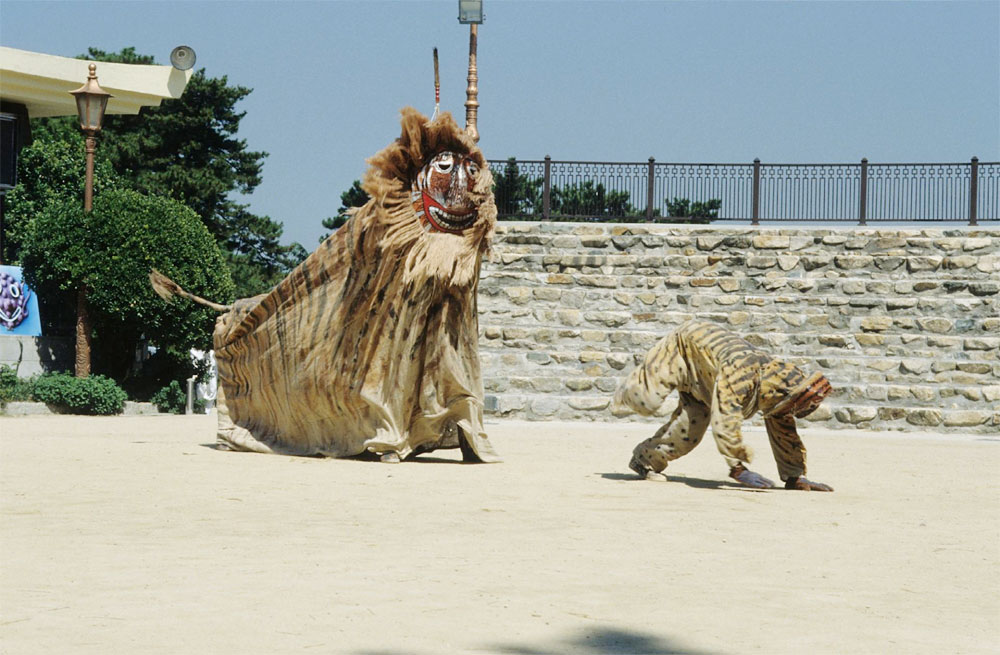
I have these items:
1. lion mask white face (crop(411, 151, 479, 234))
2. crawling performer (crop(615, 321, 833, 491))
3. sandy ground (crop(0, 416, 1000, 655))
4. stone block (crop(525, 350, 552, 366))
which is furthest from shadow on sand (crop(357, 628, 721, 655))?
stone block (crop(525, 350, 552, 366))

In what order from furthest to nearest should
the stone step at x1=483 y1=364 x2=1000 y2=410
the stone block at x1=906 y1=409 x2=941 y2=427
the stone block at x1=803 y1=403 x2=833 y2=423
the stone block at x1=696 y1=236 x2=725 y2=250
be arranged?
the stone block at x1=696 y1=236 x2=725 y2=250, the stone step at x1=483 y1=364 x2=1000 y2=410, the stone block at x1=803 y1=403 x2=833 y2=423, the stone block at x1=906 y1=409 x2=941 y2=427

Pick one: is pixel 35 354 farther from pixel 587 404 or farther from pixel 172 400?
pixel 587 404

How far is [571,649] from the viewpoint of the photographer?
4.17 metres

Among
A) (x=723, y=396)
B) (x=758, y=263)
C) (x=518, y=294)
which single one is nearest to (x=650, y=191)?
(x=758, y=263)

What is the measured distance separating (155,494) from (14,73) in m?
17.1

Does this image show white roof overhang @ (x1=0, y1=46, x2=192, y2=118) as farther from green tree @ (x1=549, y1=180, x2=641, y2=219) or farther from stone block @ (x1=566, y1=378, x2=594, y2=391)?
stone block @ (x1=566, y1=378, x2=594, y2=391)

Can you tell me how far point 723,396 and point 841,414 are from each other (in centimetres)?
873

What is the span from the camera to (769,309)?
756 inches

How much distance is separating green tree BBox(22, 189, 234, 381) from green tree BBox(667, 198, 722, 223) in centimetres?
941

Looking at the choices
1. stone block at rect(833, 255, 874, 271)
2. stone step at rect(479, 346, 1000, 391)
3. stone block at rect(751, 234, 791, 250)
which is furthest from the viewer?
stone block at rect(751, 234, 791, 250)

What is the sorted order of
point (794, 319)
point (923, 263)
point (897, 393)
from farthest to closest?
point (923, 263)
point (794, 319)
point (897, 393)

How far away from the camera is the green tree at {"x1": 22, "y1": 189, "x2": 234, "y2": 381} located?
18.7m

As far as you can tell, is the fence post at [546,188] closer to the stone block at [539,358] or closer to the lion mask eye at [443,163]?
the stone block at [539,358]

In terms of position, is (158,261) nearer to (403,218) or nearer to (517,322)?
(517,322)
